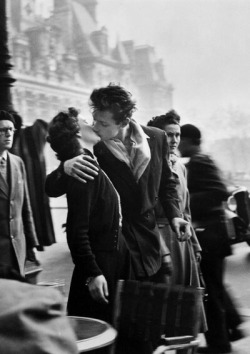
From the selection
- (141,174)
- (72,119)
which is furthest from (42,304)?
(141,174)

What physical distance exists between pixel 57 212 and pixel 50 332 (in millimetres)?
19189

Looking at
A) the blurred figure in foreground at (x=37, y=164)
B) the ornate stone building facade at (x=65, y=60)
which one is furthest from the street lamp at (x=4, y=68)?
the ornate stone building facade at (x=65, y=60)

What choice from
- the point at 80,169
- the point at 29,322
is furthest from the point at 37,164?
the point at 29,322

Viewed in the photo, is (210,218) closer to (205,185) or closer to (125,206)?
(205,185)

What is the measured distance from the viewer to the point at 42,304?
1.37m

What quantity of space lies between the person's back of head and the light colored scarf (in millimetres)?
1209

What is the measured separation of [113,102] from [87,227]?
0.74m

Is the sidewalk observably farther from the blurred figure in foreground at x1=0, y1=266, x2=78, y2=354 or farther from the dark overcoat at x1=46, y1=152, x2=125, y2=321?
the blurred figure in foreground at x1=0, y1=266, x2=78, y2=354

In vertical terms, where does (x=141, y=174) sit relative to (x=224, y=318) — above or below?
above

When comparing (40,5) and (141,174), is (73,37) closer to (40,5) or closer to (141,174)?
(40,5)

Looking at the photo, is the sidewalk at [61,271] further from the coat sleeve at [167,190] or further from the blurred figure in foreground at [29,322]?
the blurred figure in foreground at [29,322]

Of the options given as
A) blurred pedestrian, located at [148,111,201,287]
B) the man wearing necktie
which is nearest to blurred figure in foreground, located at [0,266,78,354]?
blurred pedestrian, located at [148,111,201,287]

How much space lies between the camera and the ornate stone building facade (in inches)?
1415

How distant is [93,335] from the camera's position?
7.87 feet
